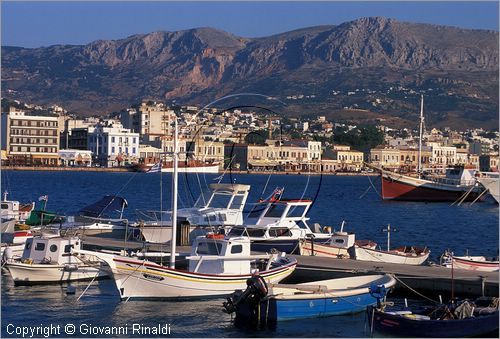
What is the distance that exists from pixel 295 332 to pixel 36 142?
457 ft

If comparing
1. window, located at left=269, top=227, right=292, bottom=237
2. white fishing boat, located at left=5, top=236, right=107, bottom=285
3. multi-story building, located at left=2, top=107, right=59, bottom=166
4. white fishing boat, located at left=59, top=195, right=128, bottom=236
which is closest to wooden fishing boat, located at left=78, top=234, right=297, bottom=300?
white fishing boat, located at left=5, top=236, right=107, bottom=285

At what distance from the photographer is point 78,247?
25.4 m

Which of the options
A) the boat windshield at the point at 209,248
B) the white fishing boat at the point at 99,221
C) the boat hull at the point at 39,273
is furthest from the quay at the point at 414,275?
the white fishing boat at the point at 99,221

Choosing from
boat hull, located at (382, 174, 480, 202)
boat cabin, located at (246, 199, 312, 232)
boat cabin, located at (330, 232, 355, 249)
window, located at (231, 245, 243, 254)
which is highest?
boat cabin, located at (246, 199, 312, 232)

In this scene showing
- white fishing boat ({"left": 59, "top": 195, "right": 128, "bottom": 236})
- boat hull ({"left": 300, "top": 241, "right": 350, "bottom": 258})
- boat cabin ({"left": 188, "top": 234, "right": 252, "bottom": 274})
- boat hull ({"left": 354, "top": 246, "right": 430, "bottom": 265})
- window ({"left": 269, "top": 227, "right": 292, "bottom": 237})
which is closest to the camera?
Result: boat cabin ({"left": 188, "top": 234, "right": 252, "bottom": 274})

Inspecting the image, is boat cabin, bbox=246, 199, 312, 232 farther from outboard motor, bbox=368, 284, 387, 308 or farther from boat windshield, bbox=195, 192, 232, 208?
outboard motor, bbox=368, 284, 387, 308

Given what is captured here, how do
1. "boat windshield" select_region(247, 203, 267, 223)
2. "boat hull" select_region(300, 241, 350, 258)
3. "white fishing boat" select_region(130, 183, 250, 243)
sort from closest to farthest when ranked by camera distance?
"boat hull" select_region(300, 241, 350, 258) → "white fishing boat" select_region(130, 183, 250, 243) → "boat windshield" select_region(247, 203, 267, 223)

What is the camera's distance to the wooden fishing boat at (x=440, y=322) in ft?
61.8

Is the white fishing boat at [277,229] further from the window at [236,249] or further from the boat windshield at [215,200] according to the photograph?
the window at [236,249]

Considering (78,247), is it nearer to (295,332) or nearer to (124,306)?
(124,306)

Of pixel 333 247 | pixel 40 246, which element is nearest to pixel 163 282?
pixel 40 246

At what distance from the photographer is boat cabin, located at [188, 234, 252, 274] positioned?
2311 centimetres

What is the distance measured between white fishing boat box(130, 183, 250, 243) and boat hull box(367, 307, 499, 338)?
12.5m

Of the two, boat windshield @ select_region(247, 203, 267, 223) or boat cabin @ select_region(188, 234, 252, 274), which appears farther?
boat windshield @ select_region(247, 203, 267, 223)
